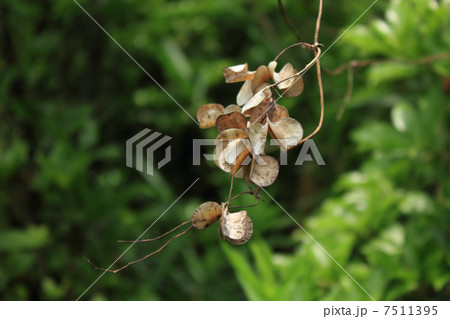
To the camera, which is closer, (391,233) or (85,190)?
(391,233)

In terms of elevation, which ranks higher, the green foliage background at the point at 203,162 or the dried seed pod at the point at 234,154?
→ the dried seed pod at the point at 234,154

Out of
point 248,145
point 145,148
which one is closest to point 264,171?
point 248,145

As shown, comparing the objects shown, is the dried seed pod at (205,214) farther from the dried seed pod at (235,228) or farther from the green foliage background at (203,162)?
the green foliage background at (203,162)

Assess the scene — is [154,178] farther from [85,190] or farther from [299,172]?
[299,172]

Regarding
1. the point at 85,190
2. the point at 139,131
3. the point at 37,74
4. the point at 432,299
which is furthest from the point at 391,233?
the point at 37,74

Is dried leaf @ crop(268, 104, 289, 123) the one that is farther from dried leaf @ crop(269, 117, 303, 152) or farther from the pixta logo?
the pixta logo

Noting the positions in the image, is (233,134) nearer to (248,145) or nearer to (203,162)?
(248,145)

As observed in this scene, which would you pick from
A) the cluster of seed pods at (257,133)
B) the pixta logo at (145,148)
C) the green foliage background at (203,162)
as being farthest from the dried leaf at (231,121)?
the pixta logo at (145,148)
